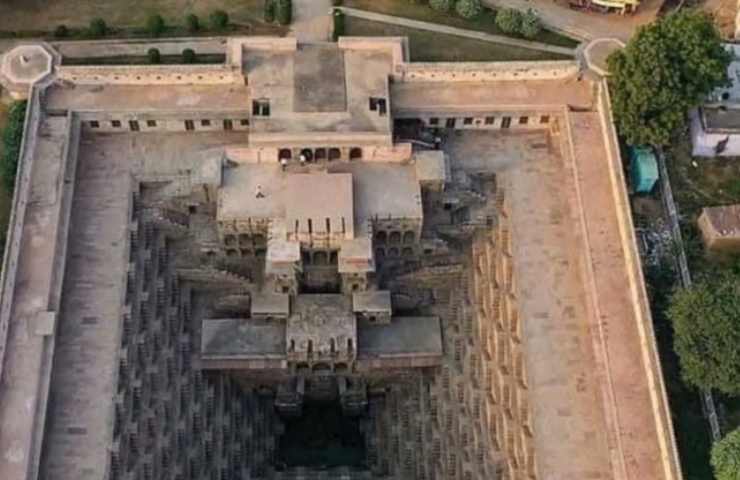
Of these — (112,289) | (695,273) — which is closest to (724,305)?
(695,273)

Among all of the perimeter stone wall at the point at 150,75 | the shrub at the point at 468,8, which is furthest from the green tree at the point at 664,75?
the perimeter stone wall at the point at 150,75

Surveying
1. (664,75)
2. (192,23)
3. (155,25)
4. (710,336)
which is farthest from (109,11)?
(710,336)

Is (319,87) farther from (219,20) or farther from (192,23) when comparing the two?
(192,23)

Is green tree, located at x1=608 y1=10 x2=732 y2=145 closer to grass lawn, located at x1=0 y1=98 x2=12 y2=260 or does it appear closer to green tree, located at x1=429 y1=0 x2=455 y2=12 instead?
green tree, located at x1=429 y1=0 x2=455 y2=12

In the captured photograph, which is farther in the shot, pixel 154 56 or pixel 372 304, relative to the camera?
pixel 154 56

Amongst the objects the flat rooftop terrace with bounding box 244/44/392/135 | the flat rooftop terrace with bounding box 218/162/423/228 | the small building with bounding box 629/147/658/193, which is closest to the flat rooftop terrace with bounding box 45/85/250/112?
the flat rooftop terrace with bounding box 244/44/392/135

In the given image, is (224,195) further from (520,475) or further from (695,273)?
(695,273)

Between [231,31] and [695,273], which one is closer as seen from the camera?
[695,273]
